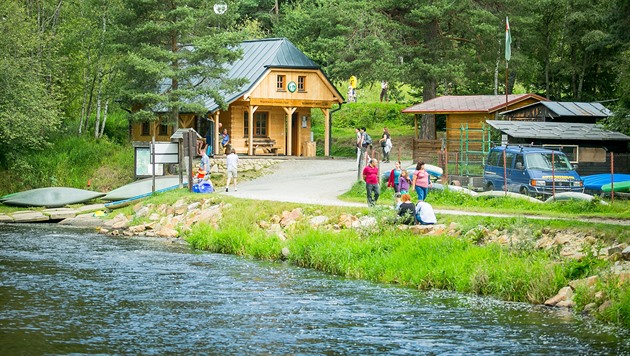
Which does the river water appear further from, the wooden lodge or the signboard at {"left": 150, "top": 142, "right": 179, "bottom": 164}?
the wooden lodge

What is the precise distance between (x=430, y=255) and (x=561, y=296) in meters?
4.44

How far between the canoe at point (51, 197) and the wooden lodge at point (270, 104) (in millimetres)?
8864

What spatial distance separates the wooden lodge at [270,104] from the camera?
52094mm

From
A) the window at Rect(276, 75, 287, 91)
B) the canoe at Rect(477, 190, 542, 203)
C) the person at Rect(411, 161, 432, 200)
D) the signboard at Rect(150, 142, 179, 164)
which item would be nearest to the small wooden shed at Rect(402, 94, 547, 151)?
the window at Rect(276, 75, 287, 91)

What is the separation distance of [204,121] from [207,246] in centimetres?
2458

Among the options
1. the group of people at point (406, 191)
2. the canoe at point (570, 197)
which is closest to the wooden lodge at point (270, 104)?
the group of people at point (406, 191)

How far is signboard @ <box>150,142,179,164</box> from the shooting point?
130 ft

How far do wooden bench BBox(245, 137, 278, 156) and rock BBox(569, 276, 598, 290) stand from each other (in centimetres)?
3498

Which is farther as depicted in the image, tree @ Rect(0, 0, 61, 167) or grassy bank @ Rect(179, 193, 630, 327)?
tree @ Rect(0, 0, 61, 167)

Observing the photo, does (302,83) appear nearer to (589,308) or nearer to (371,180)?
(371,180)

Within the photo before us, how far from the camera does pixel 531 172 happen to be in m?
33.8

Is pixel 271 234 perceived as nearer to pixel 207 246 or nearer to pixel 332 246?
pixel 207 246

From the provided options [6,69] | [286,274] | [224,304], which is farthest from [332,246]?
[6,69]

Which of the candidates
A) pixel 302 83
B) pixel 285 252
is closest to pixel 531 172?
pixel 285 252
